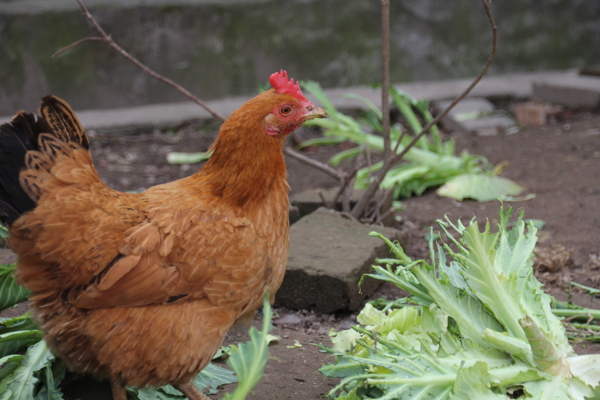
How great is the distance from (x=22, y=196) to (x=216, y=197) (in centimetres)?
67

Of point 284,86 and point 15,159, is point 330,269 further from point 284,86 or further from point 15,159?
point 15,159

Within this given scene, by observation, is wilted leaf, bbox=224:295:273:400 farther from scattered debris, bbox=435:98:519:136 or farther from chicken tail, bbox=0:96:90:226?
scattered debris, bbox=435:98:519:136

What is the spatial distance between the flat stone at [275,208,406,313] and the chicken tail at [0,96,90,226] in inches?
57.9

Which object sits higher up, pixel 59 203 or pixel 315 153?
pixel 59 203

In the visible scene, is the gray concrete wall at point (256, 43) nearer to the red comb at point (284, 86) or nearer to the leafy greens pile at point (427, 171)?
the leafy greens pile at point (427, 171)

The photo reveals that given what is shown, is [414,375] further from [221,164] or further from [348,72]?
[348,72]

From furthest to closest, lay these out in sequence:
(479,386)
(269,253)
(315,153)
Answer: (315,153) < (269,253) < (479,386)

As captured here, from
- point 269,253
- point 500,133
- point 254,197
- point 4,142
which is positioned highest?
point 4,142

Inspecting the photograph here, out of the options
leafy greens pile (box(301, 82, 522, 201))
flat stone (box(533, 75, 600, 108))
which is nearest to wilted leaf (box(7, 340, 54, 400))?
leafy greens pile (box(301, 82, 522, 201))

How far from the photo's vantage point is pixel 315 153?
21.3 feet

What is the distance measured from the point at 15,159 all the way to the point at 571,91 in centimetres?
664

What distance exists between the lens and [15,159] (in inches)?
85.8

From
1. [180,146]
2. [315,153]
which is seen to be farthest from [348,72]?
[180,146]

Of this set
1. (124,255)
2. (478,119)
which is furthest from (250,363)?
(478,119)
